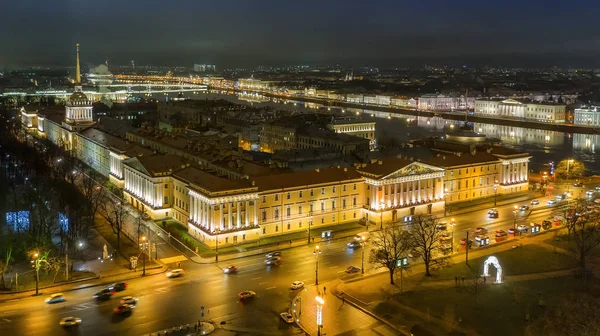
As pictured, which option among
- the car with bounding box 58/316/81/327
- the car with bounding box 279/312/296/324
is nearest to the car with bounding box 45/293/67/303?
the car with bounding box 58/316/81/327

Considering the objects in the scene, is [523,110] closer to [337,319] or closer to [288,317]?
[337,319]

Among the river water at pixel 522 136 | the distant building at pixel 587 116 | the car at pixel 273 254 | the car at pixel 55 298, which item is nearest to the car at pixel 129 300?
the car at pixel 55 298

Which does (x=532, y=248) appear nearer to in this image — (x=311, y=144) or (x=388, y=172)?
(x=388, y=172)

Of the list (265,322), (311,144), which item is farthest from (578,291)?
(311,144)

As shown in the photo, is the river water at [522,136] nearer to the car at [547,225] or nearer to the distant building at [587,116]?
the distant building at [587,116]

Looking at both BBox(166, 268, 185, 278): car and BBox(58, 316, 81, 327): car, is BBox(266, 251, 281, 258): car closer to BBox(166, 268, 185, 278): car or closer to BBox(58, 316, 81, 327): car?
BBox(166, 268, 185, 278): car
